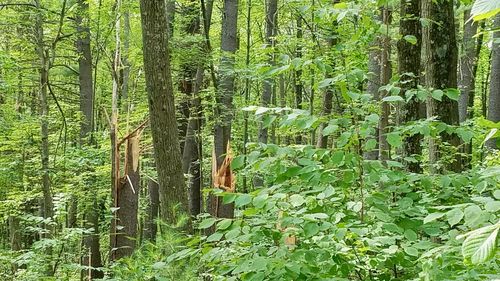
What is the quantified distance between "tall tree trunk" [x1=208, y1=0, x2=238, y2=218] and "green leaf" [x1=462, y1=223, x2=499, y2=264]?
306 inches

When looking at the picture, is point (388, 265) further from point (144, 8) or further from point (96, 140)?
point (96, 140)

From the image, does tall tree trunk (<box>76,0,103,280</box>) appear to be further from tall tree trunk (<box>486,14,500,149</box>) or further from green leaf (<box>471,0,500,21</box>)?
green leaf (<box>471,0,500,21</box>)

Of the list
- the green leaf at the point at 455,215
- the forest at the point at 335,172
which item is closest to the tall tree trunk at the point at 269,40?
the forest at the point at 335,172

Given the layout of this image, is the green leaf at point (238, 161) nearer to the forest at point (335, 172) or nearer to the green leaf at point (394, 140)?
the forest at point (335, 172)

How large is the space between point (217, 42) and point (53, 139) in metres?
7.15

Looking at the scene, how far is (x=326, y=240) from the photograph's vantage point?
262 centimetres

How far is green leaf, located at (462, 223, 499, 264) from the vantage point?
901mm

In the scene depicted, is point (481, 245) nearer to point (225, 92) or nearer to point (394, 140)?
point (394, 140)

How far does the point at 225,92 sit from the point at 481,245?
8517 millimetres

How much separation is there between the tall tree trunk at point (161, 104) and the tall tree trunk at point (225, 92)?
14.7 ft

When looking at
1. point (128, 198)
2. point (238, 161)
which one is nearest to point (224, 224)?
point (238, 161)

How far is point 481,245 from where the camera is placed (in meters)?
0.92

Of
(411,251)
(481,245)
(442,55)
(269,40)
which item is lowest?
(411,251)

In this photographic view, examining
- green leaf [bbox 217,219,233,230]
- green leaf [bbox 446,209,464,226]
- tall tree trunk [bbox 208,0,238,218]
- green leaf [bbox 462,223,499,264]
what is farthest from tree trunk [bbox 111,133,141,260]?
green leaf [bbox 462,223,499,264]
